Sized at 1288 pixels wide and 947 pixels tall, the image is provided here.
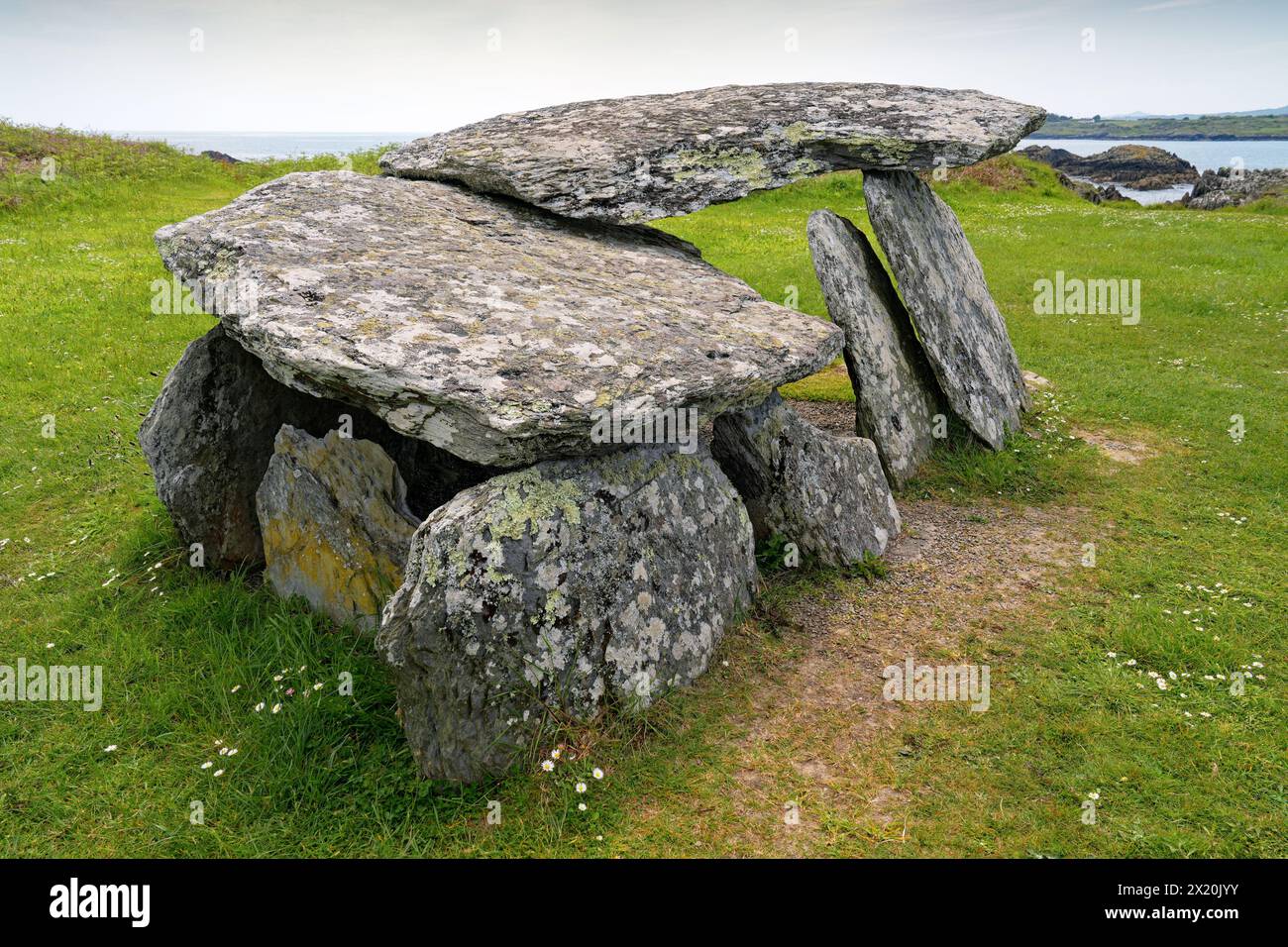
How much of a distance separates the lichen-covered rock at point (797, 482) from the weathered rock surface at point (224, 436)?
92.9 inches

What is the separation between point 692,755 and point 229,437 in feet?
16.6

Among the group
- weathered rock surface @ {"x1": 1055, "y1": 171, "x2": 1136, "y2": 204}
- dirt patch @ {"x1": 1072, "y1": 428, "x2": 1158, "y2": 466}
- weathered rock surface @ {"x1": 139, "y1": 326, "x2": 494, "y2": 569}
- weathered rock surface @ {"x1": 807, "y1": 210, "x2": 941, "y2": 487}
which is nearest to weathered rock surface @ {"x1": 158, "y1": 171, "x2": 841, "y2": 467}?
weathered rock surface @ {"x1": 139, "y1": 326, "x2": 494, "y2": 569}

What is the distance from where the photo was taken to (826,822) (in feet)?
17.5

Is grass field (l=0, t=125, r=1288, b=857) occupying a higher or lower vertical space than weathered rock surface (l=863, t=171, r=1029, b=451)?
lower

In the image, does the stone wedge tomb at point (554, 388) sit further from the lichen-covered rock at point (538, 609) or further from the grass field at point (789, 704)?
the grass field at point (789, 704)

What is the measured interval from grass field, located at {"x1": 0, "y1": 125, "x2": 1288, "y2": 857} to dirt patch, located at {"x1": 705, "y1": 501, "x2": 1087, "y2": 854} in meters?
0.03

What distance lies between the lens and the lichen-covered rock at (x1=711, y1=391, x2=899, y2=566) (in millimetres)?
8039

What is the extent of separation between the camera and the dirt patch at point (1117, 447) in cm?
1049

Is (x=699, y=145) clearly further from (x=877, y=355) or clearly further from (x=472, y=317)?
(x=472, y=317)

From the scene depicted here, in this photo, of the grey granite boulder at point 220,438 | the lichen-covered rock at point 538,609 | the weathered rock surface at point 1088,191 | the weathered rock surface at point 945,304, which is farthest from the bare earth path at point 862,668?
the weathered rock surface at point 1088,191

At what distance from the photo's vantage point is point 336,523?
7191 mm

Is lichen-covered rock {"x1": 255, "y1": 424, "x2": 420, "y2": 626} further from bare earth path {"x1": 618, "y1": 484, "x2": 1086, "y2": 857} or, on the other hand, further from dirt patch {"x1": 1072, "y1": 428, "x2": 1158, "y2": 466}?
dirt patch {"x1": 1072, "y1": 428, "x2": 1158, "y2": 466}

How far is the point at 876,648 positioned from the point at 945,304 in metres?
4.94

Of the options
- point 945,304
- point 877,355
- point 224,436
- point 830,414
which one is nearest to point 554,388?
point 224,436
